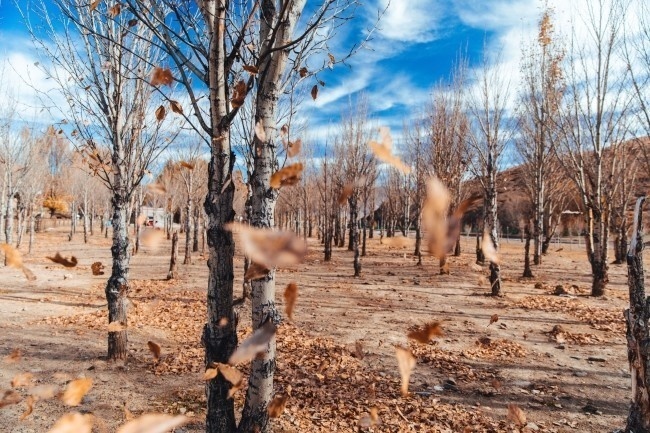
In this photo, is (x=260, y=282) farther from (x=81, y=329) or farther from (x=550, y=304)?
(x=550, y=304)

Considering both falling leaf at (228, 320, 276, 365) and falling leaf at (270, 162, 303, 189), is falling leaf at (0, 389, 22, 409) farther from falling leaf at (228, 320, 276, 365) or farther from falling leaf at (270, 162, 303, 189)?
falling leaf at (270, 162, 303, 189)

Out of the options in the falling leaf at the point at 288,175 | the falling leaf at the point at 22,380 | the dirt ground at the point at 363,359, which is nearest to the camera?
the falling leaf at the point at 288,175

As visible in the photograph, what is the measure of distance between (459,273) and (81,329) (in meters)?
11.9

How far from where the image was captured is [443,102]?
47.8ft

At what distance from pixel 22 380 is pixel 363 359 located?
13.1 feet

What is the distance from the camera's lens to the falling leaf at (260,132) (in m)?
2.40

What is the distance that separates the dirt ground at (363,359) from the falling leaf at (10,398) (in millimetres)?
55

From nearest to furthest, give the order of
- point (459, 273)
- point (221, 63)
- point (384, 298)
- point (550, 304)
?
1. point (221, 63)
2. point (550, 304)
3. point (384, 298)
4. point (459, 273)

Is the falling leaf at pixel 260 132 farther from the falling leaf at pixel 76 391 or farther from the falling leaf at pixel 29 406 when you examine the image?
the falling leaf at pixel 29 406

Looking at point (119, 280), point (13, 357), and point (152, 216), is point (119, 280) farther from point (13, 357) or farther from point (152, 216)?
point (152, 216)

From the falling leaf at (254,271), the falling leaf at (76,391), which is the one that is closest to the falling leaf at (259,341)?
the falling leaf at (254,271)

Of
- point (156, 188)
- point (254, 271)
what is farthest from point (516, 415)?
point (156, 188)

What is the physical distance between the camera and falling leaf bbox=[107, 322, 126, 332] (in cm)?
464

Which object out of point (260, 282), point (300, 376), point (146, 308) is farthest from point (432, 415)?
point (146, 308)
